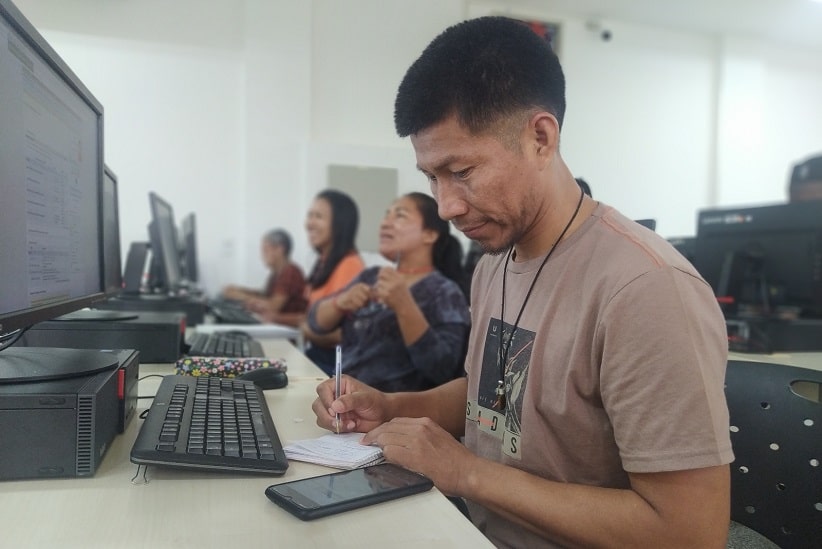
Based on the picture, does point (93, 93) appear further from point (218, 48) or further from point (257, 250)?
point (257, 250)

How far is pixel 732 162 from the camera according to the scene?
16.2 feet

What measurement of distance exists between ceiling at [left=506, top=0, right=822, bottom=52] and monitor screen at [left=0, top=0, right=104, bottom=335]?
10.7ft

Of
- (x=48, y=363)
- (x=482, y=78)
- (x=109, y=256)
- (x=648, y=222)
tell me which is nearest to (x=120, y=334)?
(x=109, y=256)

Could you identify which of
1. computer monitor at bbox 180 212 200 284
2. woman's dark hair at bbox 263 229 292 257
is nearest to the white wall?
woman's dark hair at bbox 263 229 292 257

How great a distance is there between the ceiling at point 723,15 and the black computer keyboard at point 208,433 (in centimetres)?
341

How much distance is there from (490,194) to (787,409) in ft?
1.65

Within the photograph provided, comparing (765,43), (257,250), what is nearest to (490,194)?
(257,250)

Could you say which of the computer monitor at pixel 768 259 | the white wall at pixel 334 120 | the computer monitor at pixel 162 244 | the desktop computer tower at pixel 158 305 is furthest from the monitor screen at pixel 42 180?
the computer monitor at pixel 768 259

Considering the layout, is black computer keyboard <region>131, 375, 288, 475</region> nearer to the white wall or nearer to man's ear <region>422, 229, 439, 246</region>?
man's ear <region>422, 229, 439, 246</region>

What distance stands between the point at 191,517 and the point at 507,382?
478 mm

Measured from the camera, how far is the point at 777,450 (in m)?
0.87

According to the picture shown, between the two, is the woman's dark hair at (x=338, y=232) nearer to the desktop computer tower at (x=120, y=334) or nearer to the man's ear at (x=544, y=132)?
the desktop computer tower at (x=120, y=334)

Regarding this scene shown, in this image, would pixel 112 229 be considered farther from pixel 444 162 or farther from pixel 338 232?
pixel 338 232

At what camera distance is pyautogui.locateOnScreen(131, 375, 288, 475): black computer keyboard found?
712 mm
